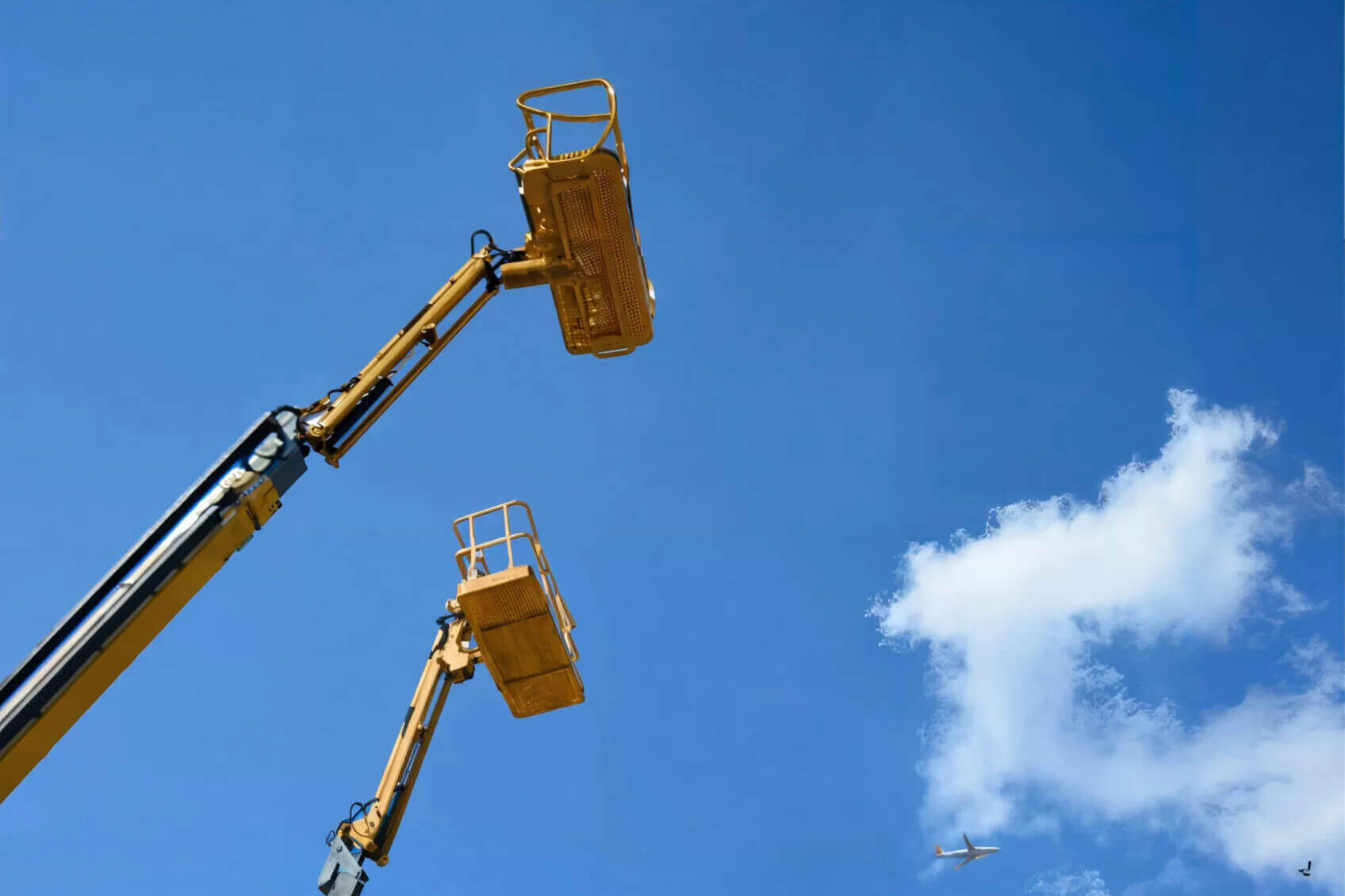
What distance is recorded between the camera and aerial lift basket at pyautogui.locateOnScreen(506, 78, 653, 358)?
402 inches

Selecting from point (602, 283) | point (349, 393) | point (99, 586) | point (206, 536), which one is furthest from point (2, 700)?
point (602, 283)

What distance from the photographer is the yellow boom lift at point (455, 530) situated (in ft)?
25.3

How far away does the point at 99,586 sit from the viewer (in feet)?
26.1

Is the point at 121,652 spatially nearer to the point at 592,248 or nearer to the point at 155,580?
the point at 155,580

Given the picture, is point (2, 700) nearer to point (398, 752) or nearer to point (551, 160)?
point (551, 160)

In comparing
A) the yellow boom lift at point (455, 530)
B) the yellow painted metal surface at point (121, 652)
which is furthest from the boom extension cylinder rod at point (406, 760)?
the yellow painted metal surface at point (121, 652)

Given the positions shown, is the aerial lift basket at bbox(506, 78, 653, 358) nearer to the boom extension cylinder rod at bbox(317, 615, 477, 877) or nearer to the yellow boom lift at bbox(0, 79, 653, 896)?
the yellow boom lift at bbox(0, 79, 653, 896)

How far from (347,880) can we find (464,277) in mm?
7859

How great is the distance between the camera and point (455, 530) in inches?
573

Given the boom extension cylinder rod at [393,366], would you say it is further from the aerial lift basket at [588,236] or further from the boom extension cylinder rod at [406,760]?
the boom extension cylinder rod at [406,760]

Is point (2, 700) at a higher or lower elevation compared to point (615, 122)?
lower

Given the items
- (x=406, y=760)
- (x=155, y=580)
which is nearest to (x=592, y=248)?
(x=155, y=580)

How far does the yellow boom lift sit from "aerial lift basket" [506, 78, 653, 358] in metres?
0.02

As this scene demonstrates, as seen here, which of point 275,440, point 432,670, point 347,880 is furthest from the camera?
point 432,670
